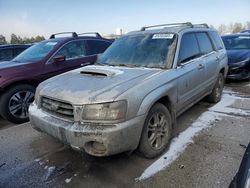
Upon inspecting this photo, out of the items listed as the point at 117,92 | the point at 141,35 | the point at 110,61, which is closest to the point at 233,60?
the point at 141,35

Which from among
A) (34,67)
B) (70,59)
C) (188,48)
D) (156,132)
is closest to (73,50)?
(70,59)

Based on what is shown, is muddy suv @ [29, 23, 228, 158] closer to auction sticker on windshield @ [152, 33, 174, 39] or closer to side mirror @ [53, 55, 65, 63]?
auction sticker on windshield @ [152, 33, 174, 39]

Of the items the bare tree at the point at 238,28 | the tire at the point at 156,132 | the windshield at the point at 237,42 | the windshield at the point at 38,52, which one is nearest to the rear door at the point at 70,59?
the windshield at the point at 38,52

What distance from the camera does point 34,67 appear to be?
5059mm

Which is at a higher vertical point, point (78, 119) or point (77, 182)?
point (78, 119)

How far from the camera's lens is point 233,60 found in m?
7.38

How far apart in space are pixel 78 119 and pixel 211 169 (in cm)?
175

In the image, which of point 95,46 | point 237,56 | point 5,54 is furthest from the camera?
point 5,54

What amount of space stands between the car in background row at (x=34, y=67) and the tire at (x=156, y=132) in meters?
2.92

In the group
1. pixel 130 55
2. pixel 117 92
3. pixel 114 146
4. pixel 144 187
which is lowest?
pixel 144 187

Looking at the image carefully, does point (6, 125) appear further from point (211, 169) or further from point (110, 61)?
point (211, 169)

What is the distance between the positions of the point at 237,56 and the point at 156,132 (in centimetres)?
547

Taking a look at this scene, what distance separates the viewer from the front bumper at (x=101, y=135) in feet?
8.55

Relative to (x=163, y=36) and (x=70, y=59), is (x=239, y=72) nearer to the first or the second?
(x=163, y=36)
